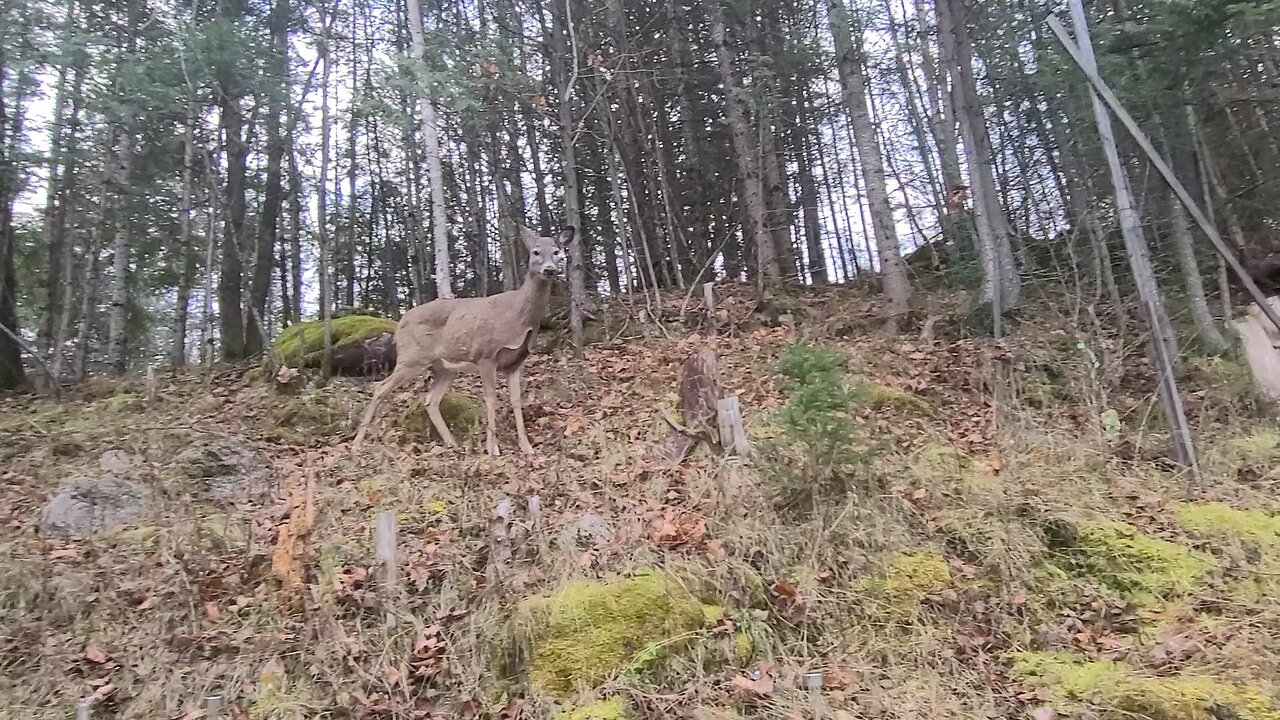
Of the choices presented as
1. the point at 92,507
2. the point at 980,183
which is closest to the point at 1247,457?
the point at 980,183

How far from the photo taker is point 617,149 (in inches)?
587

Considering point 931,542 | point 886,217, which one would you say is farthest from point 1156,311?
point 886,217

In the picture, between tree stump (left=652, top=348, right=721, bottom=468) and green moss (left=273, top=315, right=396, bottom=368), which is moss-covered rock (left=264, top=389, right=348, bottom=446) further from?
tree stump (left=652, top=348, right=721, bottom=468)

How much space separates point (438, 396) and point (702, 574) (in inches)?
177

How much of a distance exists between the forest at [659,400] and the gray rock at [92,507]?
0.12 feet

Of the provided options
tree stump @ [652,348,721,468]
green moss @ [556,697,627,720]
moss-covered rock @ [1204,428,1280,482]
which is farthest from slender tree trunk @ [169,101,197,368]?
moss-covered rock @ [1204,428,1280,482]

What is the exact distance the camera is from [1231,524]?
5.23 meters

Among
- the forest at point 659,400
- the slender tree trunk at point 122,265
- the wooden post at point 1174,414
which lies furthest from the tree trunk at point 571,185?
the wooden post at point 1174,414

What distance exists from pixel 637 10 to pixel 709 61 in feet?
5.42

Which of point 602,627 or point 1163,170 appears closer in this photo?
point 602,627

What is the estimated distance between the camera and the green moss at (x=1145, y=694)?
3633 millimetres

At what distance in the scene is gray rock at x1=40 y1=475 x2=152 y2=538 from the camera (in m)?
5.95

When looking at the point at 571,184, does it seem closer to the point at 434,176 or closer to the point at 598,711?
the point at 434,176

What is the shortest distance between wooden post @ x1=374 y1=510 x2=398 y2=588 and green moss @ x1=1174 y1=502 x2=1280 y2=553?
4855 mm
